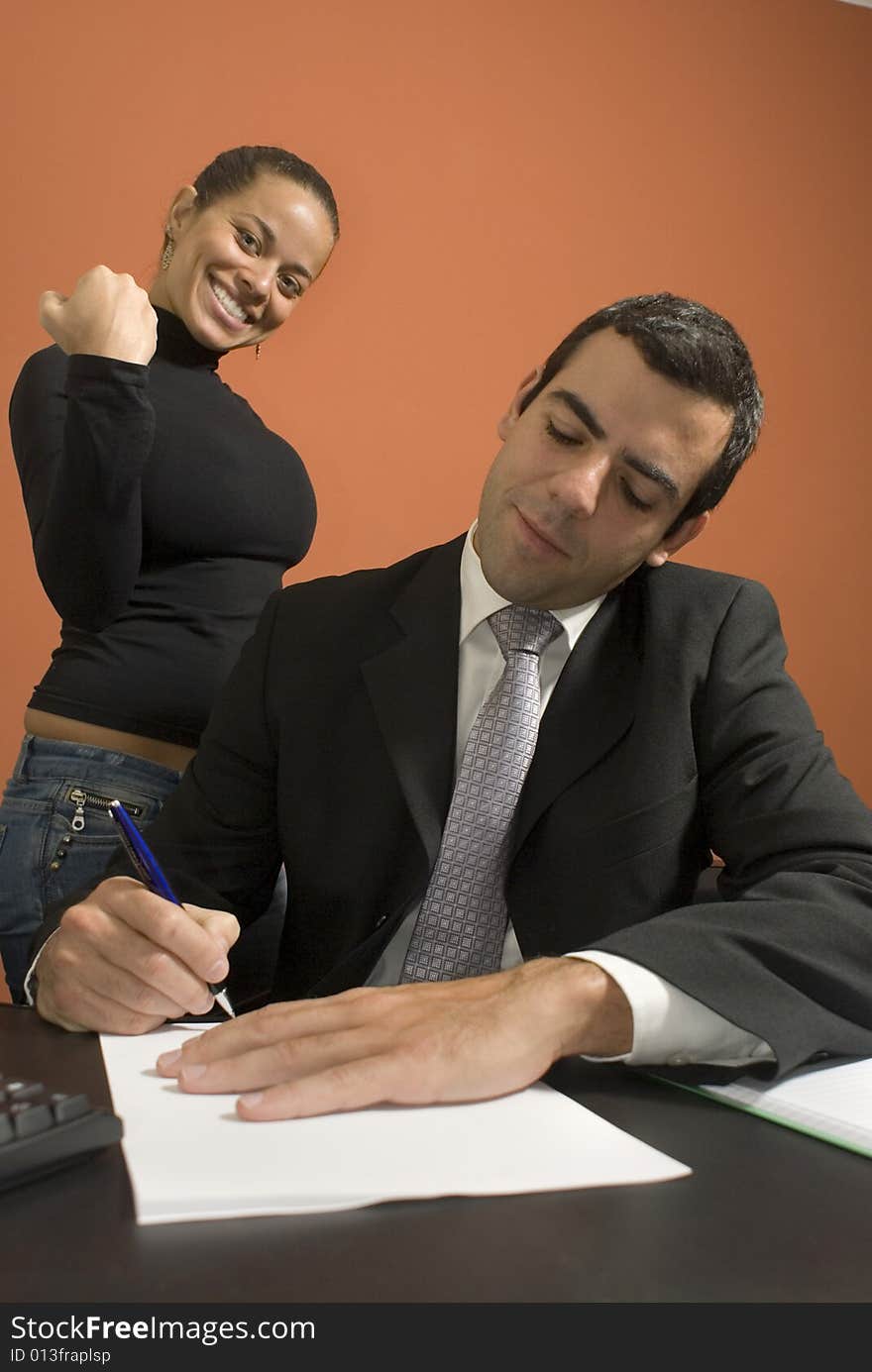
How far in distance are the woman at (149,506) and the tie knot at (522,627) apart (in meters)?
0.45

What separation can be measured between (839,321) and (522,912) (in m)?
2.57

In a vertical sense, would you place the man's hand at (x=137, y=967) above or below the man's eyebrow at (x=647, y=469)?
below

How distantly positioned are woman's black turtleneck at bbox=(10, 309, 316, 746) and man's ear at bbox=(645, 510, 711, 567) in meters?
0.55

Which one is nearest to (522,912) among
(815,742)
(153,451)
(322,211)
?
(815,742)

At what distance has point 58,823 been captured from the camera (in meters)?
1.52

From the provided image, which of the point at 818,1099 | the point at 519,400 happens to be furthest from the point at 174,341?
the point at 818,1099

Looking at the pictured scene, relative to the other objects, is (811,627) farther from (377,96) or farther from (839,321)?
(377,96)

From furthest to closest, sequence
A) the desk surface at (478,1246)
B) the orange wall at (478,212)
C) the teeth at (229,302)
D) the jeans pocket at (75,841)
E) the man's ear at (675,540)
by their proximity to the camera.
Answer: the orange wall at (478,212) < the teeth at (229,302) < the jeans pocket at (75,841) < the man's ear at (675,540) < the desk surface at (478,1246)

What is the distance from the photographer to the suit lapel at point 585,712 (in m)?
1.21

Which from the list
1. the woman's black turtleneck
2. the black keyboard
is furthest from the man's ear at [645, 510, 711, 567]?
the black keyboard

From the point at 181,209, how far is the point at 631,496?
0.87 metres

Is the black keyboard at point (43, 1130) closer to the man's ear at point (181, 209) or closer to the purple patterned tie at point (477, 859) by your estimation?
the purple patterned tie at point (477, 859)

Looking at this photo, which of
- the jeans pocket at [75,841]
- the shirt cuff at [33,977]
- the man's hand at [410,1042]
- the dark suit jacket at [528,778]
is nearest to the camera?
the man's hand at [410,1042]

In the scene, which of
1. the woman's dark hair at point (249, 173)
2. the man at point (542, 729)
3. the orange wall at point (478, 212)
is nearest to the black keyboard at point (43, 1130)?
the man at point (542, 729)
